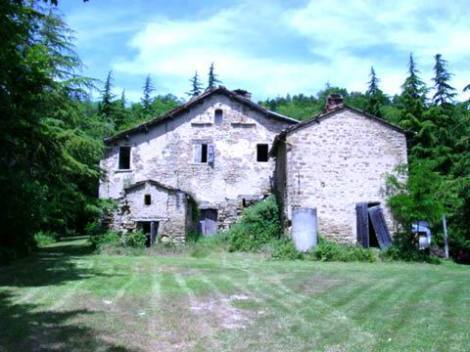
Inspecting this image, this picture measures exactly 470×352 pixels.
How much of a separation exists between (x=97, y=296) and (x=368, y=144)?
49.8ft

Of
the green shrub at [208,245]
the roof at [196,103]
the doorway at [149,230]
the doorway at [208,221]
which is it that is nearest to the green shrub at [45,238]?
the doorway at [149,230]

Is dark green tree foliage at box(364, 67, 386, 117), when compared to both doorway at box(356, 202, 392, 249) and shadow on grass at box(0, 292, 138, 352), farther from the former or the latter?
shadow on grass at box(0, 292, 138, 352)

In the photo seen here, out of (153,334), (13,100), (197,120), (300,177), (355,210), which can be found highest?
(197,120)

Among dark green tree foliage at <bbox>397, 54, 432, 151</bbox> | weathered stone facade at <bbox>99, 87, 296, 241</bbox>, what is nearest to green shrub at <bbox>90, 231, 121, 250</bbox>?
weathered stone facade at <bbox>99, 87, 296, 241</bbox>

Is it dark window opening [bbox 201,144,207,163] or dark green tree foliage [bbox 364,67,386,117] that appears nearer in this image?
dark window opening [bbox 201,144,207,163]

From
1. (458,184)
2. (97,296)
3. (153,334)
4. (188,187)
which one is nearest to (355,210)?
(458,184)

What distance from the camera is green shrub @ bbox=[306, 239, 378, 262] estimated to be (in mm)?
18156

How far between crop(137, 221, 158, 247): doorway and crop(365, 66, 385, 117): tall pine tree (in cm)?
2672

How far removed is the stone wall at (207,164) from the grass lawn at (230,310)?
38.2ft

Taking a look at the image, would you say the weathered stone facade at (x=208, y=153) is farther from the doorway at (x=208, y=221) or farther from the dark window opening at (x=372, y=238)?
the dark window opening at (x=372, y=238)

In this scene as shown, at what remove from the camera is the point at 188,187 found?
25.8 m

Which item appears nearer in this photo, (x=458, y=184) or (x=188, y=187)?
(x=458, y=184)

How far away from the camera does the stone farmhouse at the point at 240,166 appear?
20.9m

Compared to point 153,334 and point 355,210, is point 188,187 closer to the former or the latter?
point 355,210
